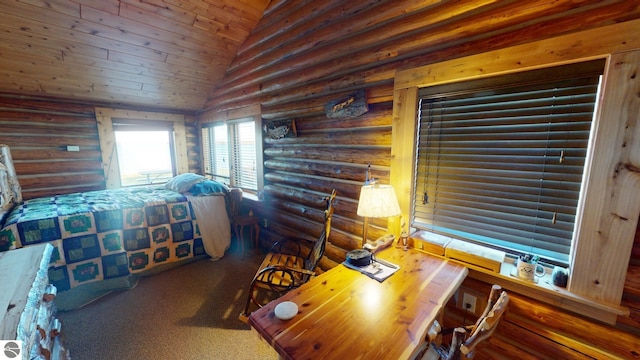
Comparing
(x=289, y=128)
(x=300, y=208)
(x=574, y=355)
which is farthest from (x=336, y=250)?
(x=574, y=355)

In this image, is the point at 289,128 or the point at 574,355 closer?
the point at 574,355

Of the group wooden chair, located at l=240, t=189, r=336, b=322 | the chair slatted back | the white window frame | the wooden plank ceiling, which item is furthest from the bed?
the chair slatted back

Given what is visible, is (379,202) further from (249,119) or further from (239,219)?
(249,119)

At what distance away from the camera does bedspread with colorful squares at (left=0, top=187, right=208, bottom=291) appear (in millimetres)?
2469

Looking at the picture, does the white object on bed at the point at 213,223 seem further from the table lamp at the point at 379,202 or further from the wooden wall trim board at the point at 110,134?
the table lamp at the point at 379,202

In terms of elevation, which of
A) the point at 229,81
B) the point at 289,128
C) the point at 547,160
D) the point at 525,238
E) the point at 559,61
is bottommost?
the point at 525,238

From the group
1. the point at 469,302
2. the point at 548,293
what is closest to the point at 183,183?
the point at 469,302

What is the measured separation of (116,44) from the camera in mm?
2953

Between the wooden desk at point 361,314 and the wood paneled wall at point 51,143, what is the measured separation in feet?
15.3

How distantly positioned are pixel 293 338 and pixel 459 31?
205 centimetres

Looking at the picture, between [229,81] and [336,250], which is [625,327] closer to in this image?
[336,250]

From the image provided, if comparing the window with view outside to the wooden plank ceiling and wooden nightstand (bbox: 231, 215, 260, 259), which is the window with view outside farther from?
wooden nightstand (bbox: 231, 215, 260, 259)

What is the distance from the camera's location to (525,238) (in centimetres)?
153

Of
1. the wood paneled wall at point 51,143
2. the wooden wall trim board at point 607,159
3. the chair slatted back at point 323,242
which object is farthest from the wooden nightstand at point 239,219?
the wooden wall trim board at point 607,159
